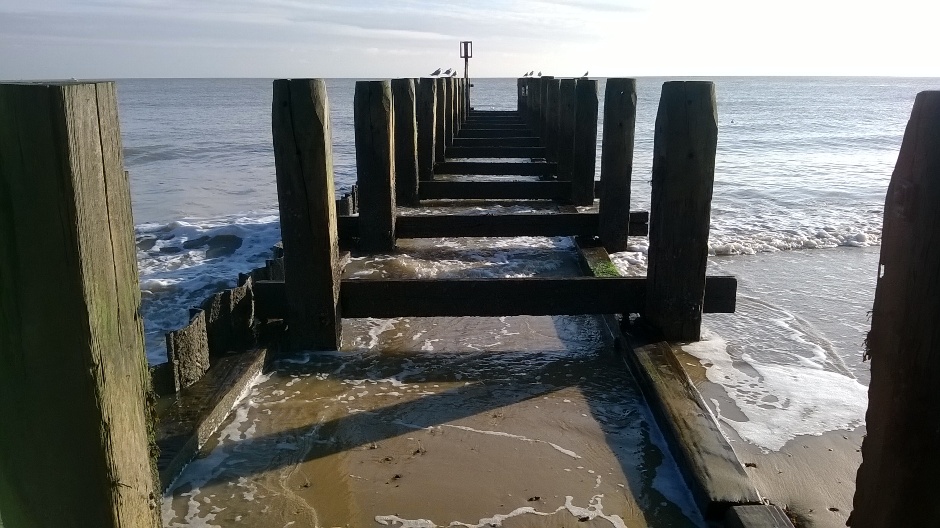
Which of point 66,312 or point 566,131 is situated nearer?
point 66,312

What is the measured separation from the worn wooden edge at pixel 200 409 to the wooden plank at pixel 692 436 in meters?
2.01

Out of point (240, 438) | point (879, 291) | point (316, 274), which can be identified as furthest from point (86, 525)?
point (316, 274)

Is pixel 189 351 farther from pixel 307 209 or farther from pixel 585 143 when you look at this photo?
pixel 585 143

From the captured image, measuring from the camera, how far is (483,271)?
646 cm

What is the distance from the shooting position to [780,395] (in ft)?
13.2

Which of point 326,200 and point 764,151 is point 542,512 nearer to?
point 326,200

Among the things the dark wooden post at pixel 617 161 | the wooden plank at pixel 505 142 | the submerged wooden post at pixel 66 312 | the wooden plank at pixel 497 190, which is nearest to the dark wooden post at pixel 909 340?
the submerged wooden post at pixel 66 312

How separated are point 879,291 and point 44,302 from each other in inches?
72.0

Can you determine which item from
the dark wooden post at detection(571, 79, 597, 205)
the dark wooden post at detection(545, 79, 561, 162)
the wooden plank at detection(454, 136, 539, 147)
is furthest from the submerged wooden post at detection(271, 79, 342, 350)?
the wooden plank at detection(454, 136, 539, 147)

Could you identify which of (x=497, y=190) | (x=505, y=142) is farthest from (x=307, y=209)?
(x=505, y=142)

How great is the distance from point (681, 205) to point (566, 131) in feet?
19.8

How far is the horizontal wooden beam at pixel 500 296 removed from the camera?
418 cm

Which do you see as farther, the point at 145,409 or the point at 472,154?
the point at 472,154

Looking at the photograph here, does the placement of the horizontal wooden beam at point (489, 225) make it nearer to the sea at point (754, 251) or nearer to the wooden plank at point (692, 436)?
the sea at point (754, 251)
